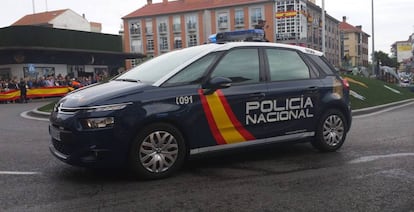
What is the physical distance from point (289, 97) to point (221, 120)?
114 centimetres

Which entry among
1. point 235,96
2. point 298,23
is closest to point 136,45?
point 298,23

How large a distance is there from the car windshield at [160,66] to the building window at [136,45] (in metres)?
76.9

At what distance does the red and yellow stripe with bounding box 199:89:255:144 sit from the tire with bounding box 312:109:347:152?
1367 millimetres

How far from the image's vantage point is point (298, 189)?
16.0 ft

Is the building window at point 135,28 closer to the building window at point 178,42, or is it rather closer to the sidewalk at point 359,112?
the building window at point 178,42

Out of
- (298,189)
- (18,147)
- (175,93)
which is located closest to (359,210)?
(298,189)

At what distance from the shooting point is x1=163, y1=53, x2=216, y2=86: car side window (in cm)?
548

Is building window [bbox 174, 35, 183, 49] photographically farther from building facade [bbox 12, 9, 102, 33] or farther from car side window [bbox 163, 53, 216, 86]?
car side window [bbox 163, 53, 216, 86]

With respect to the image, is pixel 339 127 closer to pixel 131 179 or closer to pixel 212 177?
pixel 212 177

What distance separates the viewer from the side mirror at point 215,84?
552 centimetres

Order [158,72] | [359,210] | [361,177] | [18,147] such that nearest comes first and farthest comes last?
[359,210] → [361,177] → [158,72] → [18,147]

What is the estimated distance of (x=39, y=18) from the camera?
75.4 metres

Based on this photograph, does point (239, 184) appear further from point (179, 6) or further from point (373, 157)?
point (179, 6)

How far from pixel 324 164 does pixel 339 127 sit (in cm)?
105
